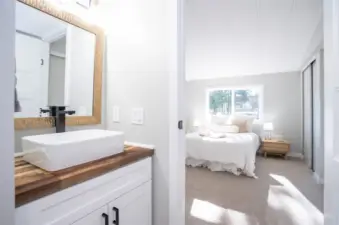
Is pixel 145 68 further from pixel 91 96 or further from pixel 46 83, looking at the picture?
pixel 46 83

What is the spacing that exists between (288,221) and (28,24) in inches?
103

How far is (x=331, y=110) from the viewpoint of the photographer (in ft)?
3.27

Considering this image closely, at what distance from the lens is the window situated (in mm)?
5270

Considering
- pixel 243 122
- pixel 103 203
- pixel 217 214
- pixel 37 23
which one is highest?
pixel 37 23

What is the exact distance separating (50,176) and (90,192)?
191 mm

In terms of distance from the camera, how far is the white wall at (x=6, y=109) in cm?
46

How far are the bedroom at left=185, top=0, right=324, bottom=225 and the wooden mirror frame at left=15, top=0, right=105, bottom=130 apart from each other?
1127mm

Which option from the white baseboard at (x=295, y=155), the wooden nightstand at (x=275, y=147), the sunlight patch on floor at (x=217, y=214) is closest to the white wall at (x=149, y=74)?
the sunlight patch on floor at (x=217, y=214)

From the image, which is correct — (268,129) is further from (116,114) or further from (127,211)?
(127,211)

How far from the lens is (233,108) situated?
5539mm

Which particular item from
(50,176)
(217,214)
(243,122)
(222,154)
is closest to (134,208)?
(50,176)

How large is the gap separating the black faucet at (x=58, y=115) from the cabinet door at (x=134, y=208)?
1.88ft

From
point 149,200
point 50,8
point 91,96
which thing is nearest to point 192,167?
point 149,200

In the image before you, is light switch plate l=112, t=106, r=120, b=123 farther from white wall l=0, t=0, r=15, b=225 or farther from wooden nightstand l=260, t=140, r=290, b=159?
wooden nightstand l=260, t=140, r=290, b=159
